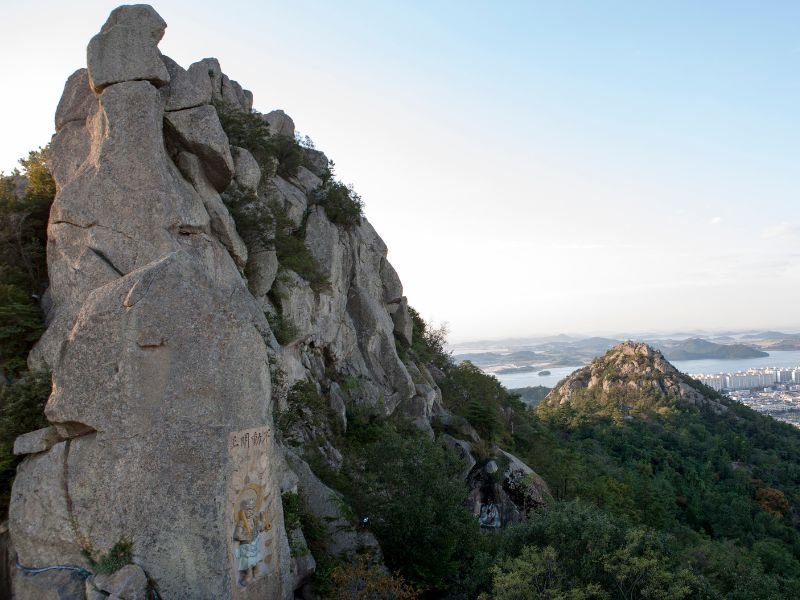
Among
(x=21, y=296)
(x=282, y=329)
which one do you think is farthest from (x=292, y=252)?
(x=21, y=296)

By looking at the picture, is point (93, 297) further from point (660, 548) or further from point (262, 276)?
point (660, 548)

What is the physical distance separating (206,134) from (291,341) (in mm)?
6852

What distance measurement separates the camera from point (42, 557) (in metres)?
10.2

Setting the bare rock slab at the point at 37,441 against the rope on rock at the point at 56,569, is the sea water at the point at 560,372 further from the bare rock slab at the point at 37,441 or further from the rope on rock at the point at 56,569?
the rope on rock at the point at 56,569

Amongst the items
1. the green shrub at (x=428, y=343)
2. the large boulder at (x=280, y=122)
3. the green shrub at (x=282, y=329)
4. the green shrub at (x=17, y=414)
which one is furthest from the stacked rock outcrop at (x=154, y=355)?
the green shrub at (x=428, y=343)

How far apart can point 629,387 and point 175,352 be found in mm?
90638

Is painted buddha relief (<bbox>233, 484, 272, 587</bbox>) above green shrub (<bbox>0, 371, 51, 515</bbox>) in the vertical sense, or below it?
below

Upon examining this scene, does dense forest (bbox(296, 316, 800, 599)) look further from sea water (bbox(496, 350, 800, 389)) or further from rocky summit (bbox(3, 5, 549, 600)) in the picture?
sea water (bbox(496, 350, 800, 389))

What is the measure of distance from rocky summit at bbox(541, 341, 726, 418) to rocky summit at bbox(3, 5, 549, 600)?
6513 cm

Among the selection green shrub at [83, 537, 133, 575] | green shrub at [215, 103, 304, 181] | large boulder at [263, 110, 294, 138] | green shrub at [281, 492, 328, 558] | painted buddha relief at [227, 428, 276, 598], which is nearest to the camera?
green shrub at [83, 537, 133, 575]

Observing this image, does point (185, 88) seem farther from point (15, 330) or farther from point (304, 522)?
point (304, 522)

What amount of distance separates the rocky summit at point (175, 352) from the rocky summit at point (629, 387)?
214 ft

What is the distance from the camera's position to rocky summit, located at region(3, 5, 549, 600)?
9969 mm

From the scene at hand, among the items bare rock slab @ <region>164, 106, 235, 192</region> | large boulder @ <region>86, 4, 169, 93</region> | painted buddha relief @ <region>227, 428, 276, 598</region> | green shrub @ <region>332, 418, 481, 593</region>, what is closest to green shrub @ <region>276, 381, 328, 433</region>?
green shrub @ <region>332, 418, 481, 593</region>
